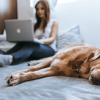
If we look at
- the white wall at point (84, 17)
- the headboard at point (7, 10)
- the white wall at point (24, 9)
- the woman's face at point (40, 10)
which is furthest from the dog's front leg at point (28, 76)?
the headboard at point (7, 10)

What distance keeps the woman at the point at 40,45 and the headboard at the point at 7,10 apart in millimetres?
1053

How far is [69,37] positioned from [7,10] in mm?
1796

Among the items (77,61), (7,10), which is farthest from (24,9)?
(77,61)

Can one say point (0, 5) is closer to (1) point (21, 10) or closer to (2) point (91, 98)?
(1) point (21, 10)

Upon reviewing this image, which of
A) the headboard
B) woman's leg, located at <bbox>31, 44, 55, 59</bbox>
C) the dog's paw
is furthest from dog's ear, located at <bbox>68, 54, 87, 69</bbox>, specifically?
the headboard

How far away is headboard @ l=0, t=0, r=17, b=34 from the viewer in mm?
2998

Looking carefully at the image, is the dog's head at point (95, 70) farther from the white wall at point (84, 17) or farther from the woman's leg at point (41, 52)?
the white wall at point (84, 17)

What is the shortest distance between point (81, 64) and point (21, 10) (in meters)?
2.63

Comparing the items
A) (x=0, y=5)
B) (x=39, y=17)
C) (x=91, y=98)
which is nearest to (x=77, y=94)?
(x=91, y=98)

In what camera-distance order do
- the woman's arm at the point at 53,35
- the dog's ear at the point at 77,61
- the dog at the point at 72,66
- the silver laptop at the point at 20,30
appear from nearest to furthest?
the dog at the point at 72,66 < the dog's ear at the point at 77,61 < the silver laptop at the point at 20,30 < the woman's arm at the point at 53,35

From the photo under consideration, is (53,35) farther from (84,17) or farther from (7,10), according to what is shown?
(7,10)

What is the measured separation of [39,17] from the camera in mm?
2438

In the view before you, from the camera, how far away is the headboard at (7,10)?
300cm

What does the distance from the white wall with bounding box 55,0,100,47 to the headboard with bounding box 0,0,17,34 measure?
124 centimetres
